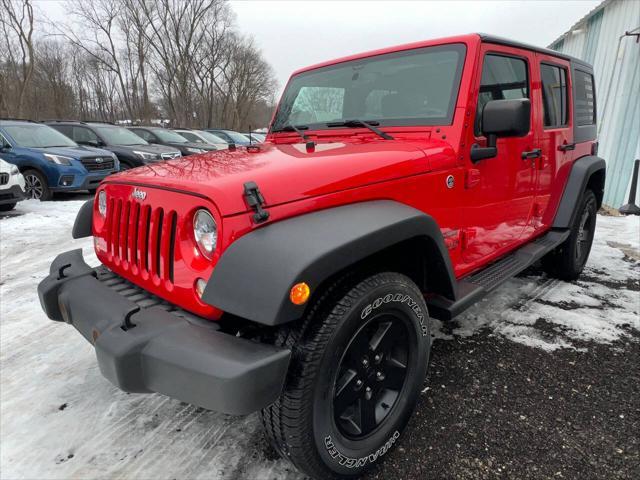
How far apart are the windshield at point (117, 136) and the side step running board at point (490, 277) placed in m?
10.8

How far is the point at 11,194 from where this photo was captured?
23.4 feet

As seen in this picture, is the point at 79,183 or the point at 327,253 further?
the point at 79,183

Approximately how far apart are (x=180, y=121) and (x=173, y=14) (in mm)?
7807

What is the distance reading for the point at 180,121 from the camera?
34250 millimetres

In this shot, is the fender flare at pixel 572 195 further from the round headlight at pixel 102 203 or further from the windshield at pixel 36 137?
the windshield at pixel 36 137

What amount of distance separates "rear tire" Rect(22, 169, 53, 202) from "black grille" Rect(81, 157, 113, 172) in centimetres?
80

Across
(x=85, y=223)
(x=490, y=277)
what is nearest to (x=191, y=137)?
(x=85, y=223)

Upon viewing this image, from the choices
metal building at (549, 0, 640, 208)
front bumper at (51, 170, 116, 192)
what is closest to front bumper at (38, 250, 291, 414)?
front bumper at (51, 170, 116, 192)

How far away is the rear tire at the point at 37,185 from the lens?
827cm

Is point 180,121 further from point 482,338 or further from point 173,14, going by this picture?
point 482,338

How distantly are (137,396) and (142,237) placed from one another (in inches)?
41.9

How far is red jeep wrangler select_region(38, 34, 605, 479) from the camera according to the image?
Result: 1466mm

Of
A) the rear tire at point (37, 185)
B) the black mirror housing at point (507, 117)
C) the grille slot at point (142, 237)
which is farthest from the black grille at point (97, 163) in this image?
the black mirror housing at point (507, 117)

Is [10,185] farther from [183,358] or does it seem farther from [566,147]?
[566,147]
